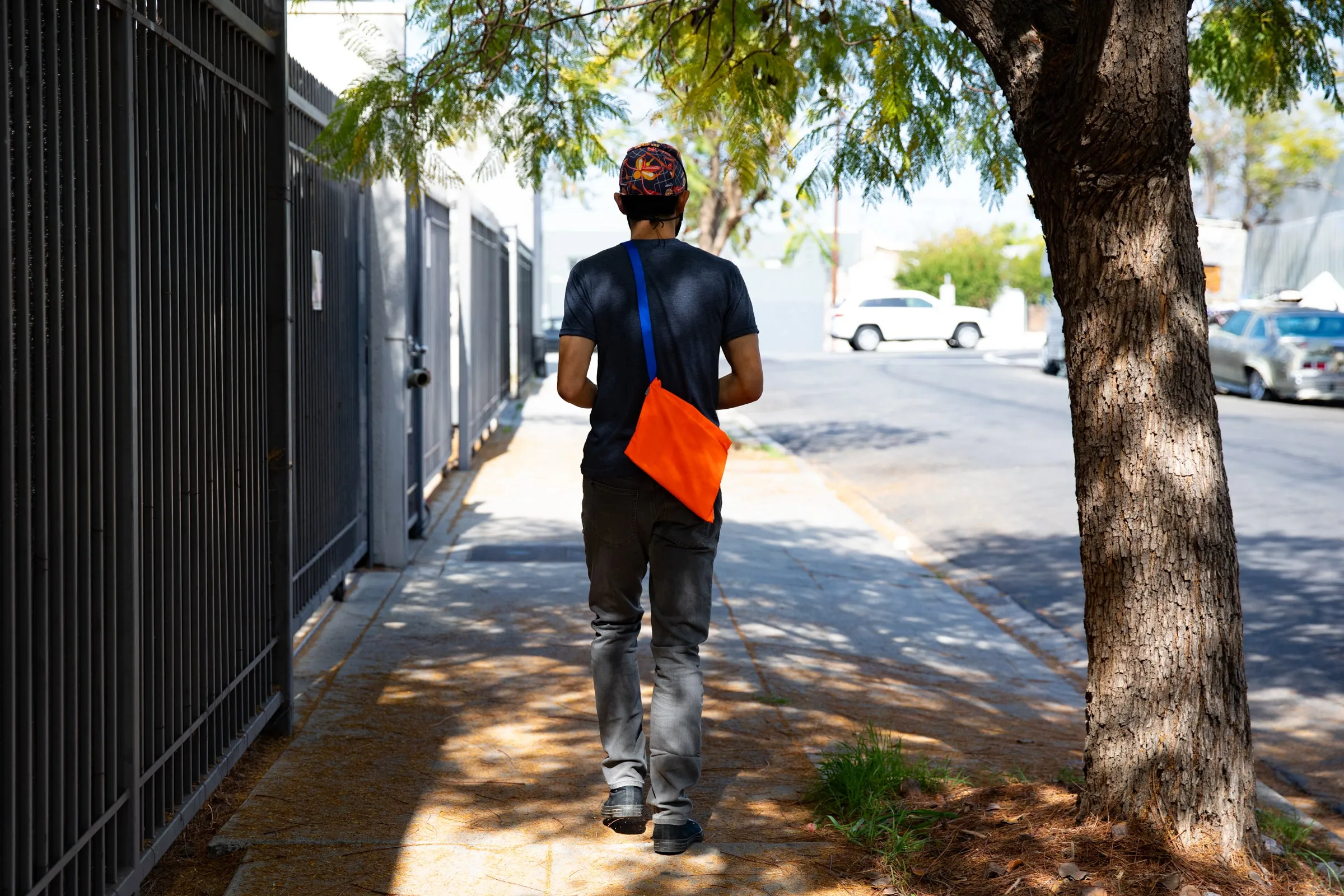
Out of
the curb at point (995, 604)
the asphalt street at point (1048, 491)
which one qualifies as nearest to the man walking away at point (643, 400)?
the curb at point (995, 604)

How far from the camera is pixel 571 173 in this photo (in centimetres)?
625

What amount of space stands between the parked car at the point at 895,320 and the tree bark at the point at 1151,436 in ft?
135

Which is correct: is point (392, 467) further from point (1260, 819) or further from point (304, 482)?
point (1260, 819)

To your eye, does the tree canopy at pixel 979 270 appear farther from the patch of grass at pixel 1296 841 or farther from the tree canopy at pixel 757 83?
the patch of grass at pixel 1296 841

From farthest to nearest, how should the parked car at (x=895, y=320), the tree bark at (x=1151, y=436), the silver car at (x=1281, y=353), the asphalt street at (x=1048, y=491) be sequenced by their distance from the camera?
1. the parked car at (x=895, y=320)
2. the silver car at (x=1281, y=353)
3. the asphalt street at (x=1048, y=491)
4. the tree bark at (x=1151, y=436)

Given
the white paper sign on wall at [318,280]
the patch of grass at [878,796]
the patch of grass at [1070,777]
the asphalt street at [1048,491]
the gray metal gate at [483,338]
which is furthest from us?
the gray metal gate at [483,338]

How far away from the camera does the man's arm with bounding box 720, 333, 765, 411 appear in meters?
3.95

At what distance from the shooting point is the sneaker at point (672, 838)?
12.9 ft

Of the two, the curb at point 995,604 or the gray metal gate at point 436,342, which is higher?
the gray metal gate at point 436,342

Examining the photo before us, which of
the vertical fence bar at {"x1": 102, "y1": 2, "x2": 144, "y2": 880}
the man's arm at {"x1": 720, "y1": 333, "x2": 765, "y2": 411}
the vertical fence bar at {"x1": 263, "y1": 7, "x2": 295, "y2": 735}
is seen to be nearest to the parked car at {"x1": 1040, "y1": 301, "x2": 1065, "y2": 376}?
the vertical fence bar at {"x1": 263, "y1": 7, "x2": 295, "y2": 735}

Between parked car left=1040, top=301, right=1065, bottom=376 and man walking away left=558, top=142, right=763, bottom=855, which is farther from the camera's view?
parked car left=1040, top=301, right=1065, bottom=376

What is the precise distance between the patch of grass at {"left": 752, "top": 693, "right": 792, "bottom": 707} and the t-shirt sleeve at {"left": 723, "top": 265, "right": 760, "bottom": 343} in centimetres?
218

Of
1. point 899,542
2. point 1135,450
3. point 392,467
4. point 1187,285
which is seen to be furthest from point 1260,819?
point 899,542

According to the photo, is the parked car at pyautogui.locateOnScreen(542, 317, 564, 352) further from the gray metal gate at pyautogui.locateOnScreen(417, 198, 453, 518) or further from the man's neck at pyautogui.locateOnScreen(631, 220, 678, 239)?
the man's neck at pyautogui.locateOnScreen(631, 220, 678, 239)
